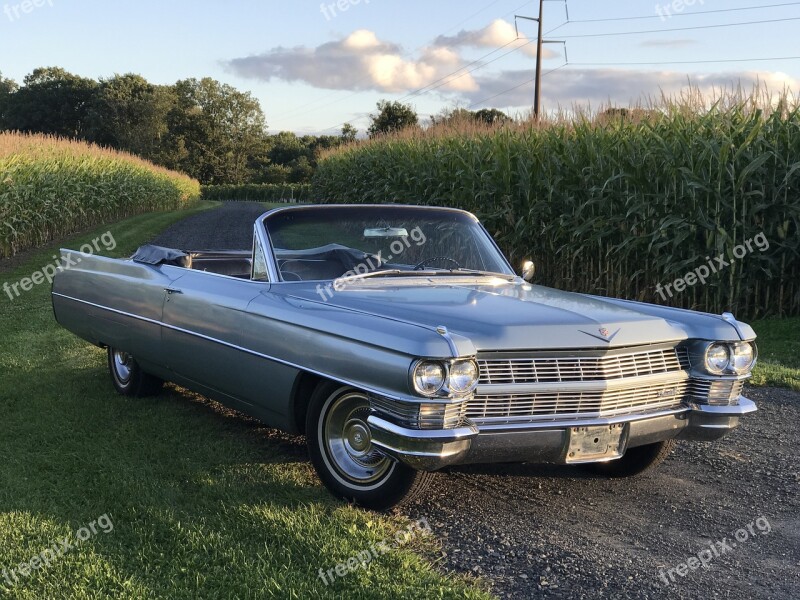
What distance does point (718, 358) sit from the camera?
3938 millimetres

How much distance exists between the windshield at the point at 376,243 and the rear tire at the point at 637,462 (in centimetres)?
133

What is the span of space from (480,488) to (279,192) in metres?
62.8

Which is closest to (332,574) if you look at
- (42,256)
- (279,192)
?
(42,256)

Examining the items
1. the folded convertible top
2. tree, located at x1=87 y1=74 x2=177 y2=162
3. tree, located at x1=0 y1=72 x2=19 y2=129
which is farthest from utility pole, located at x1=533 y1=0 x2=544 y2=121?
tree, located at x1=0 y1=72 x2=19 y2=129

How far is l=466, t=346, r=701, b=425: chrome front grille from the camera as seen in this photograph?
11.2ft

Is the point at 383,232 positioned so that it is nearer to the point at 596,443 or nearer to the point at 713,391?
the point at 596,443

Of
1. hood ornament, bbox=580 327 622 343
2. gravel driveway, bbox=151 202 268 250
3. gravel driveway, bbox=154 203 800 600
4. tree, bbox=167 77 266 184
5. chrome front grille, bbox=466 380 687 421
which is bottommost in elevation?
gravel driveway, bbox=151 202 268 250

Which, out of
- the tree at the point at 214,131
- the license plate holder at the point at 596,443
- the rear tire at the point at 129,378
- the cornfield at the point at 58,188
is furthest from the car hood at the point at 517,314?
the tree at the point at 214,131

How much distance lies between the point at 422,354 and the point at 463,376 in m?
0.22

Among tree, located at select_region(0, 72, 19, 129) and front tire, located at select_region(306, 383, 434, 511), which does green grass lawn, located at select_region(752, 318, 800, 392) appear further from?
tree, located at select_region(0, 72, 19, 129)

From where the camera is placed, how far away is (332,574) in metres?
3.03

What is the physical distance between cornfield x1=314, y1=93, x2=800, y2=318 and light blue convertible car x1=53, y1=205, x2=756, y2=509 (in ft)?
16.8

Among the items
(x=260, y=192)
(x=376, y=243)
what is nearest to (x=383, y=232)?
(x=376, y=243)

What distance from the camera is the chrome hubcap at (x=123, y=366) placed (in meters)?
5.79
